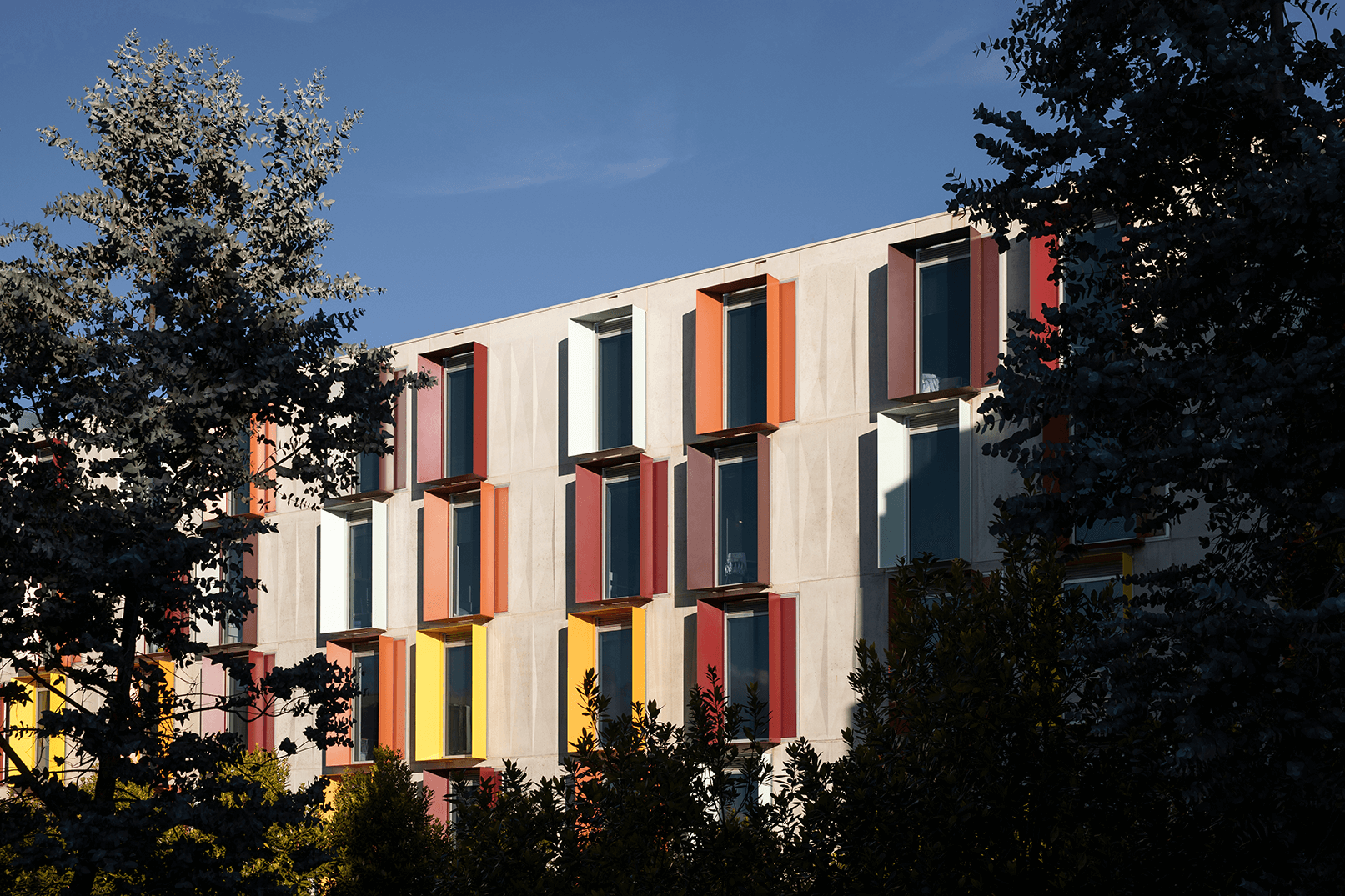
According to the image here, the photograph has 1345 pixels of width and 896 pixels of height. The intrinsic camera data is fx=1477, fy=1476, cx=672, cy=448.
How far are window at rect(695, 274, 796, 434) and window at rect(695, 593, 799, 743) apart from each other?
3153 millimetres

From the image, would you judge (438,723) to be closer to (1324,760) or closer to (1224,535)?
(1224,535)

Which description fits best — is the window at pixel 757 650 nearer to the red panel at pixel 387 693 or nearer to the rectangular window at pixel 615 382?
the rectangular window at pixel 615 382

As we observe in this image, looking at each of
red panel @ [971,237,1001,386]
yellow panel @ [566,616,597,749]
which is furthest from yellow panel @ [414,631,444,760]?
red panel @ [971,237,1001,386]

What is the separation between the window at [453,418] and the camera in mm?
29875

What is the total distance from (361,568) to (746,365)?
10.7 meters

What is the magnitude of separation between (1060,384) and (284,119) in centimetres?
1038

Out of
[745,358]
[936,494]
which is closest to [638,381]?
[745,358]

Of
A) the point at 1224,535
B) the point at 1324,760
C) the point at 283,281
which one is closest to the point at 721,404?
the point at 283,281

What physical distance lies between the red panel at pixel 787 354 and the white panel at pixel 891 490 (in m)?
2.10

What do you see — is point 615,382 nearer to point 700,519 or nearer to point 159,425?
point 700,519

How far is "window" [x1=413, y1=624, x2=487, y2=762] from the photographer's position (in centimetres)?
2923

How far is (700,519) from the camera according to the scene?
26062 millimetres

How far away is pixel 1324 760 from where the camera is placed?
8.04 meters

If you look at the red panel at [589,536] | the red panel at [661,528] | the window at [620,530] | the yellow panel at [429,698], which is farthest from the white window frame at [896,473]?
the yellow panel at [429,698]
